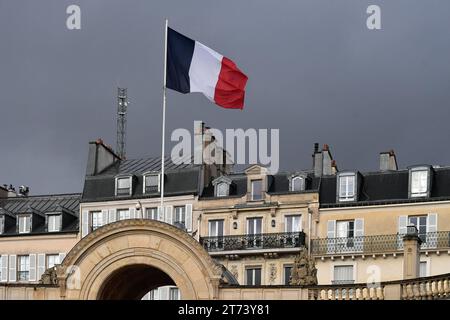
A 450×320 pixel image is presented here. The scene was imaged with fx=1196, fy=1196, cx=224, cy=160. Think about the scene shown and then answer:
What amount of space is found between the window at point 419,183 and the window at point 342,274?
522 centimetres

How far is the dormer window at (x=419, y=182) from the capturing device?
210ft

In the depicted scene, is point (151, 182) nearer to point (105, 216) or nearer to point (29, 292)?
point (105, 216)

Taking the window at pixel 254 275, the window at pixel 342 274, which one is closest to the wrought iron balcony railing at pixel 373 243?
the window at pixel 342 274

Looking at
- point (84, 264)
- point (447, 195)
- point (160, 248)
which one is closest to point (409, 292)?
point (160, 248)

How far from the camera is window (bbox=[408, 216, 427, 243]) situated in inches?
2467

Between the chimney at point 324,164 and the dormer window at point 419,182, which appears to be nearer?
the dormer window at point 419,182

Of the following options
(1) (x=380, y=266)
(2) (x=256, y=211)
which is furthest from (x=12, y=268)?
(1) (x=380, y=266)

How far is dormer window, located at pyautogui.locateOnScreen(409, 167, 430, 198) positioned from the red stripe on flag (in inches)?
936

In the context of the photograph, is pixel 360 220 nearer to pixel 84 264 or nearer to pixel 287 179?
pixel 287 179

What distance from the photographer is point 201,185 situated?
69.2 m

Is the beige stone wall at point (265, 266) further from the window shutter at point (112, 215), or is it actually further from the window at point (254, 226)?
the window shutter at point (112, 215)
